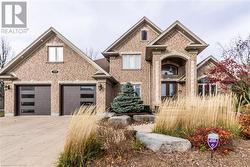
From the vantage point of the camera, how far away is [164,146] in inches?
228

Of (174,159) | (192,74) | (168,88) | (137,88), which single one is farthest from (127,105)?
(174,159)

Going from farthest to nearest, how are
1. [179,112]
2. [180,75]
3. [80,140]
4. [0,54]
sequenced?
[0,54]
[180,75]
[179,112]
[80,140]

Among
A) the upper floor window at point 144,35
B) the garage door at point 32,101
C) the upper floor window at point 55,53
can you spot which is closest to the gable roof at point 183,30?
the upper floor window at point 144,35

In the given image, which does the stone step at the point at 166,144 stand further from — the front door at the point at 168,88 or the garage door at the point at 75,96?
the front door at the point at 168,88

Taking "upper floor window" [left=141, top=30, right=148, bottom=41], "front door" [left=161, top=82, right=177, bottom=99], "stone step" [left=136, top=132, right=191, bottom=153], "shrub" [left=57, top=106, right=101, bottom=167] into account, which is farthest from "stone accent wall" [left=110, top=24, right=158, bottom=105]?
"shrub" [left=57, top=106, right=101, bottom=167]

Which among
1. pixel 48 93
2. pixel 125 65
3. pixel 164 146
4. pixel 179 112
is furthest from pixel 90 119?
pixel 125 65

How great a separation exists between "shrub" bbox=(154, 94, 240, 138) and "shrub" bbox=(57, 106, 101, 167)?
7.62ft

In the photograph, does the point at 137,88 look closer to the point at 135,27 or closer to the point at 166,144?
the point at 135,27

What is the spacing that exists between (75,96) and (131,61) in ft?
20.4

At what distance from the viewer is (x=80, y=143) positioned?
529cm

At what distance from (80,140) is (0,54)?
129ft

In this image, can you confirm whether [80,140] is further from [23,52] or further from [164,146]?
[23,52]

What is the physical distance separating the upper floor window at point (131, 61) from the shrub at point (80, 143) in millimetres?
17760

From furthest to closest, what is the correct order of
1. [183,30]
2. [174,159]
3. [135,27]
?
[135,27]
[183,30]
[174,159]
